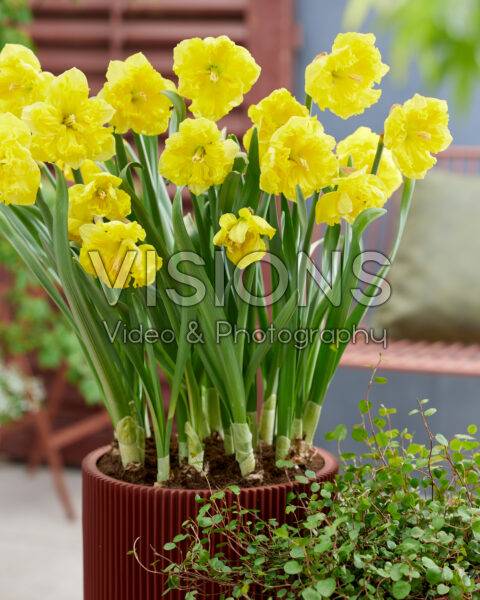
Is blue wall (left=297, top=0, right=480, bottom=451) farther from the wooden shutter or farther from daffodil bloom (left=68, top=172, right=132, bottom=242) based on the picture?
daffodil bloom (left=68, top=172, right=132, bottom=242)

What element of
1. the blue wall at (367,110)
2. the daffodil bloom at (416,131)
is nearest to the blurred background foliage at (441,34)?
the daffodil bloom at (416,131)

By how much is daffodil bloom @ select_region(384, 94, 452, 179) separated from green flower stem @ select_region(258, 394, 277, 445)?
0.90 ft

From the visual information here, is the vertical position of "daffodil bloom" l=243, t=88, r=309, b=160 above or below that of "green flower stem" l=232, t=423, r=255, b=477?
above

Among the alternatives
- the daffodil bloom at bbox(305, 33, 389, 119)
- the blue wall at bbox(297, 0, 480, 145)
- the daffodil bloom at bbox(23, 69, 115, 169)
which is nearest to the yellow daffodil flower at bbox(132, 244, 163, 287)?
the daffodil bloom at bbox(23, 69, 115, 169)

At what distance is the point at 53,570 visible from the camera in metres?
1.85

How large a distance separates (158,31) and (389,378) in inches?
52.0

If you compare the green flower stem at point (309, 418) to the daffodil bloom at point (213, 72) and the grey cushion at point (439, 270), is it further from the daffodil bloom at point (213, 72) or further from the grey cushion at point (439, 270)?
the grey cushion at point (439, 270)

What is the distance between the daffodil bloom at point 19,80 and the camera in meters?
0.68

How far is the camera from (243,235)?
0.61 m

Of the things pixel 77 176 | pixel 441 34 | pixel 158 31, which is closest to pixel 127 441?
pixel 77 176

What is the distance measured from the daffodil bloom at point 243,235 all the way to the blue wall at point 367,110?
68.3 inches

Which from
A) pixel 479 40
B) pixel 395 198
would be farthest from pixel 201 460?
pixel 395 198

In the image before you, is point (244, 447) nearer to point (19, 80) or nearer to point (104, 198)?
point (104, 198)

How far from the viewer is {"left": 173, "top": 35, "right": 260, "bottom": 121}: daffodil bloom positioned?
0.65 metres
